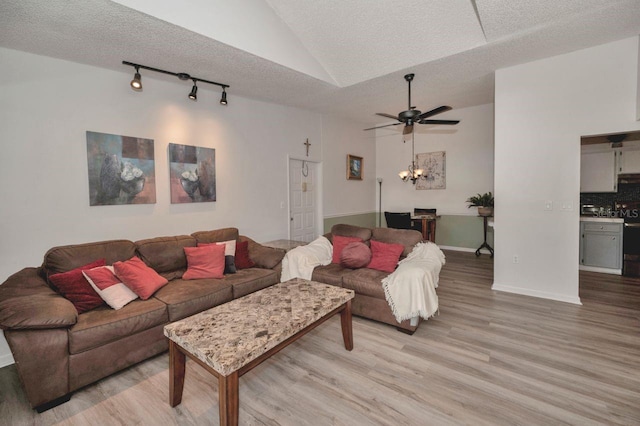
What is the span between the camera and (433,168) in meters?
6.54

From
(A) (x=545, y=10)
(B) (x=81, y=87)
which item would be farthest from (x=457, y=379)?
(B) (x=81, y=87)

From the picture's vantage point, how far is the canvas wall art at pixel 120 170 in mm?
2963

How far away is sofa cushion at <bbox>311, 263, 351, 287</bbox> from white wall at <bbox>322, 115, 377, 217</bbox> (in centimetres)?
256

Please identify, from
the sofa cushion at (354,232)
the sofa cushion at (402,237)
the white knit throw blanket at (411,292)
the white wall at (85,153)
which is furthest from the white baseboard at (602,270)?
the white wall at (85,153)

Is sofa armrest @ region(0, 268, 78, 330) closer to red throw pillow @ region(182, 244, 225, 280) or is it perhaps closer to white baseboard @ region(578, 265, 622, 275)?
red throw pillow @ region(182, 244, 225, 280)

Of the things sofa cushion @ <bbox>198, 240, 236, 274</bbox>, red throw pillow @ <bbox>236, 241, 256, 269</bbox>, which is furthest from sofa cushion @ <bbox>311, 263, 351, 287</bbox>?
sofa cushion @ <bbox>198, 240, 236, 274</bbox>

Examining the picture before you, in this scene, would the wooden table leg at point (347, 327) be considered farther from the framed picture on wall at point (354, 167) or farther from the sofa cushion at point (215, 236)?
the framed picture on wall at point (354, 167)

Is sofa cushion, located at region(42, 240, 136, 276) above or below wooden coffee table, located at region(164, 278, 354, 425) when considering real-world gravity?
above

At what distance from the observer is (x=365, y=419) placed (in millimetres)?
1689

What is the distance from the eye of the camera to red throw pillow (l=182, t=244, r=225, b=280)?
3.04 meters

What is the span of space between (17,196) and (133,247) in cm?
105

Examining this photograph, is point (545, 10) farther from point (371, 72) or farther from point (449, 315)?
point (449, 315)

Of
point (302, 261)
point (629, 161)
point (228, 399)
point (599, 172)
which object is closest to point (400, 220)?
point (302, 261)

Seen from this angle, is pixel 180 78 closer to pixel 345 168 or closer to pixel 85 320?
pixel 85 320
